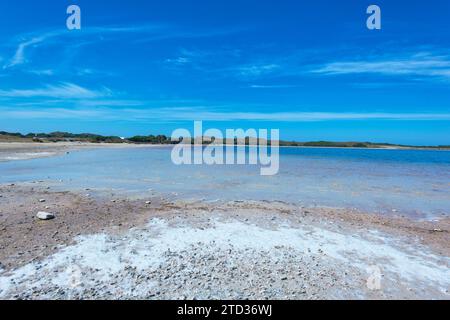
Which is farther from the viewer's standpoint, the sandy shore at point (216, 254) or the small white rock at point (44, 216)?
the small white rock at point (44, 216)

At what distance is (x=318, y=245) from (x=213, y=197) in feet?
20.1

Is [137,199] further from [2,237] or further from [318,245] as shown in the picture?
[318,245]

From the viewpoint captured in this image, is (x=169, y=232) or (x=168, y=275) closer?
(x=168, y=275)

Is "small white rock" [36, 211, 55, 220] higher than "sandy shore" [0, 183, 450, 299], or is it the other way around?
"small white rock" [36, 211, 55, 220]

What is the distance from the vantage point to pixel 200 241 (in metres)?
6.58

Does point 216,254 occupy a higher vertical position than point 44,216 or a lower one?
lower

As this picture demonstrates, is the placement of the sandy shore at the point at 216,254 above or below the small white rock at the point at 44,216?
below

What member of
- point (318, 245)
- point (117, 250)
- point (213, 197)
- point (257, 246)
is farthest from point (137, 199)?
point (318, 245)

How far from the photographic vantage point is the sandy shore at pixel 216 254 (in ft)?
15.0

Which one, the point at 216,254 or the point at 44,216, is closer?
the point at 216,254

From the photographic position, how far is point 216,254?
19.1 ft

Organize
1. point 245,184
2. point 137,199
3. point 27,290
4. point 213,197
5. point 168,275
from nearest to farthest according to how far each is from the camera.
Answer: point 27,290, point 168,275, point 137,199, point 213,197, point 245,184

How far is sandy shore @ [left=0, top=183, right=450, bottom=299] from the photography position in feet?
15.0
